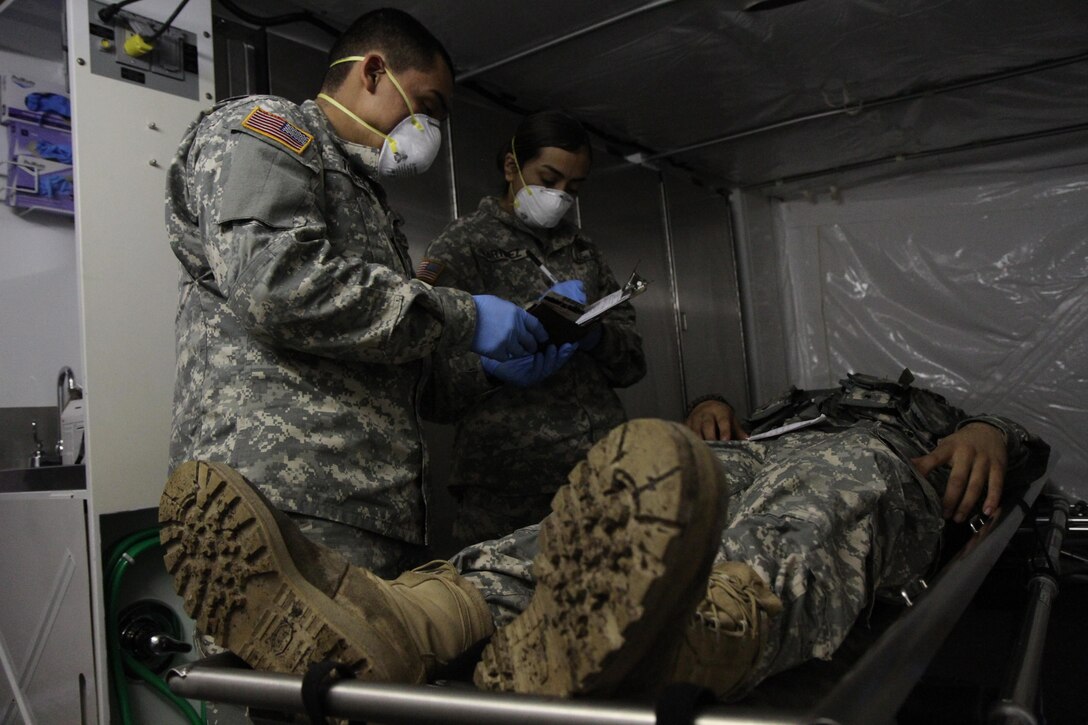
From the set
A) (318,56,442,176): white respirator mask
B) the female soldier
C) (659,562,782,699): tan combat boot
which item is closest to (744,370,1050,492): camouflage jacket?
the female soldier

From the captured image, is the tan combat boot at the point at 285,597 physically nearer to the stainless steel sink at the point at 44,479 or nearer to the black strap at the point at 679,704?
the black strap at the point at 679,704

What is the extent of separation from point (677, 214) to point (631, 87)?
1.12 meters

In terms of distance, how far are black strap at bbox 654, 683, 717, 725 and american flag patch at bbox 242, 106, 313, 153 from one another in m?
0.94

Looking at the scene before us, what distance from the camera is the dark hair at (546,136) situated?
211 cm

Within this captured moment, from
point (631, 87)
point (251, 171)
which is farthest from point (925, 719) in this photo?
point (631, 87)

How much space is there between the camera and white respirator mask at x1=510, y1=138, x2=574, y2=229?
6.89 ft

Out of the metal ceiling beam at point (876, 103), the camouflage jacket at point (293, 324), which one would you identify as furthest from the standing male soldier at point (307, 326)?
the metal ceiling beam at point (876, 103)

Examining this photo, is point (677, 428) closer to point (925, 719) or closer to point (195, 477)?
point (195, 477)

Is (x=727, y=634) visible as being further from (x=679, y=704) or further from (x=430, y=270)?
(x=430, y=270)

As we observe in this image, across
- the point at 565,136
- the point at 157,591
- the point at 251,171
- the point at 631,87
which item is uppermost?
the point at 631,87

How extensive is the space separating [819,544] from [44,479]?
5.35 feet

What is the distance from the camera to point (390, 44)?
1442 mm

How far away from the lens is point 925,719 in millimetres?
1646

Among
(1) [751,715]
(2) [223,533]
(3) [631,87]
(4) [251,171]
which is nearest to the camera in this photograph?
(1) [751,715]
